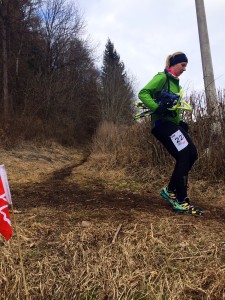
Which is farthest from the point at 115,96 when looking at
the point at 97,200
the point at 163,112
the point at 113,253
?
the point at 113,253

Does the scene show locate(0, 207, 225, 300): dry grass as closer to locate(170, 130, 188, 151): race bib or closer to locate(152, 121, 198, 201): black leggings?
locate(152, 121, 198, 201): black leggings

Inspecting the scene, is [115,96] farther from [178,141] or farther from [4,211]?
[4,211]

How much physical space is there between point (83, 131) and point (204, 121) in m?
20.2

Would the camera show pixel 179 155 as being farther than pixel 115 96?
No

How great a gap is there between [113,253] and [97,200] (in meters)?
1.59

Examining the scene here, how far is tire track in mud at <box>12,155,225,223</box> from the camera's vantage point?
3.73m

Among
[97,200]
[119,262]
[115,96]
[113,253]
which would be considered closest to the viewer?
[119,262]

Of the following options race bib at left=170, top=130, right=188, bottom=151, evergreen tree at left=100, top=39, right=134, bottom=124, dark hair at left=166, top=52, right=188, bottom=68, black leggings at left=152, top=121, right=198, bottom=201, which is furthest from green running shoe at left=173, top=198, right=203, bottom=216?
evergreen tree at left=100, top=39, right=134, bottom=124

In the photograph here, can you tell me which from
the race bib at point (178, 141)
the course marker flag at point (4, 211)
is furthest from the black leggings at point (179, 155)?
the course marker flag at point (4, 211)

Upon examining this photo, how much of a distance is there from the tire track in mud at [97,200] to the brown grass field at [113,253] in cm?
2

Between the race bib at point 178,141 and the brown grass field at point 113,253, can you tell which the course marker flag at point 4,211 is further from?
the race bib at point 178,141

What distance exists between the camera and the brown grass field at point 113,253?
2385mm

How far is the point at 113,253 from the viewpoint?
8.89 feet

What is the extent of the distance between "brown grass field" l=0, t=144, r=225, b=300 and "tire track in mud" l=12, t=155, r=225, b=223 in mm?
24
